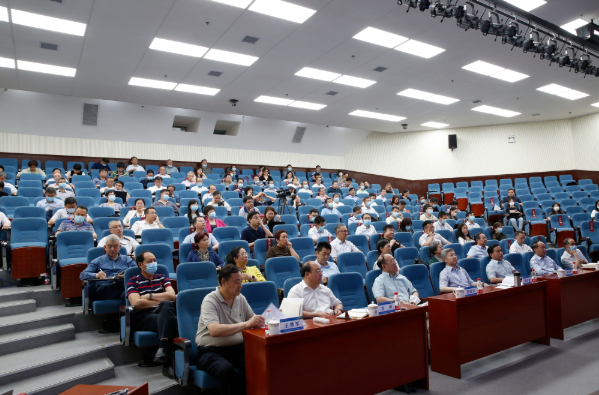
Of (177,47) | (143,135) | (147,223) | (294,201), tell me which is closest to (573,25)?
(294,201)

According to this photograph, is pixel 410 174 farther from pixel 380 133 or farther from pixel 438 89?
pixel 438 89

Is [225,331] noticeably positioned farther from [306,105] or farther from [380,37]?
[306,105]

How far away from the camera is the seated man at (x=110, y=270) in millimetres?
3484

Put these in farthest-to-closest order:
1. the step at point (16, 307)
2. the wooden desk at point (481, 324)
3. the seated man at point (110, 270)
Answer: the step at point (16, 307) → the seated man at point (110, 270) → the wooden desk at point (481, 324)

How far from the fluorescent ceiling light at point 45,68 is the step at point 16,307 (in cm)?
540

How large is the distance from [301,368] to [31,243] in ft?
11.9

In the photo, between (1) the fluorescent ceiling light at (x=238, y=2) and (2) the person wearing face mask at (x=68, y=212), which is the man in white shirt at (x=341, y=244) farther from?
(1) the fluorescent ceiling light at (x=238, y=2)

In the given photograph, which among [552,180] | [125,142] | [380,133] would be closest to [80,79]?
[125,142]

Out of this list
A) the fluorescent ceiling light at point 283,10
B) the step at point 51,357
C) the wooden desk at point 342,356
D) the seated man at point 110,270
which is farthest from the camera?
the fluorescent ceiling light at point 283,10

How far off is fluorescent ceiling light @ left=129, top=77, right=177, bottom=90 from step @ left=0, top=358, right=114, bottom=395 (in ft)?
22.0

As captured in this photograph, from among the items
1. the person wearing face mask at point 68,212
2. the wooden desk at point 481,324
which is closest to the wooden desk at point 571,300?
the wooden desk at point 481,324

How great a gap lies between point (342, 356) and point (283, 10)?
4.81 meters

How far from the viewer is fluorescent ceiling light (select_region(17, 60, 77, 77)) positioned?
24.5 feet

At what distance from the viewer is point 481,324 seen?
345cm
